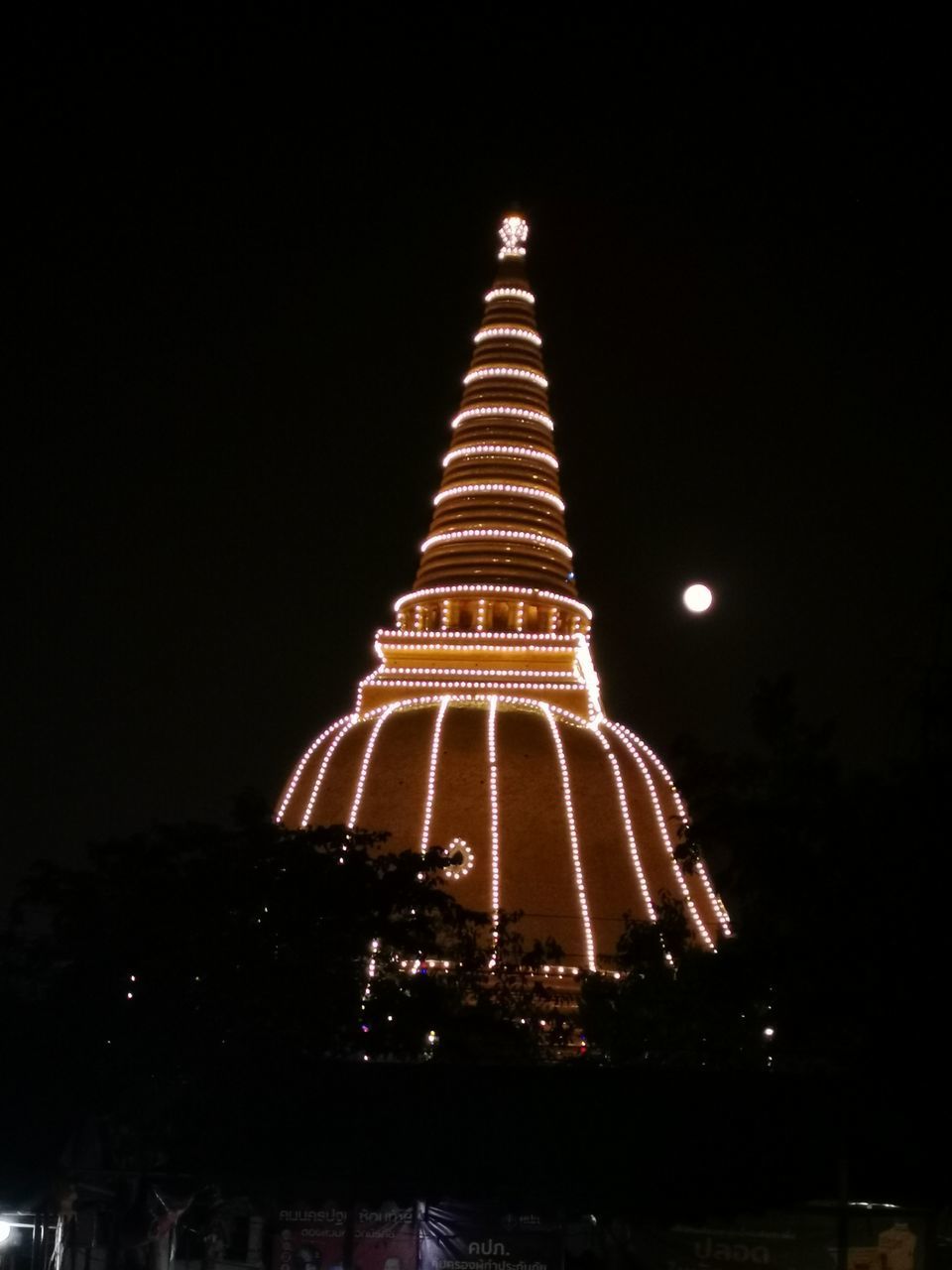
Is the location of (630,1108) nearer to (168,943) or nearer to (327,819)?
(168,943)

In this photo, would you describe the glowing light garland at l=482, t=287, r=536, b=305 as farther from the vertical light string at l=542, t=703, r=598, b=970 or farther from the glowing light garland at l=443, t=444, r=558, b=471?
the vertical light string at l=542, t=703, r=598, b=970

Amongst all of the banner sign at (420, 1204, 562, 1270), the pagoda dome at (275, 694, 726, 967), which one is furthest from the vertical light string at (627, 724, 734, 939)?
the banner sign at (420, 1204, 562, 1270)

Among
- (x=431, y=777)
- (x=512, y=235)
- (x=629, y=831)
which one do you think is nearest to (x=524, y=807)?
(x=431, y=777)

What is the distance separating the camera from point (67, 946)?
91.5 feet

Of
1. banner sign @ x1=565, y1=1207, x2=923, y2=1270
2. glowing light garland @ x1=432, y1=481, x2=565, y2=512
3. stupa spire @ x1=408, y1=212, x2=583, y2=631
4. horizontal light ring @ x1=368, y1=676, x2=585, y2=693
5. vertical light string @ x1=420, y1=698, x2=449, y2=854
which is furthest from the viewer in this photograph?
glowing light garland @ x1=432, y1=481, x2=565, y2=512

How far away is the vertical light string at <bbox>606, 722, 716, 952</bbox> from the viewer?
156ft

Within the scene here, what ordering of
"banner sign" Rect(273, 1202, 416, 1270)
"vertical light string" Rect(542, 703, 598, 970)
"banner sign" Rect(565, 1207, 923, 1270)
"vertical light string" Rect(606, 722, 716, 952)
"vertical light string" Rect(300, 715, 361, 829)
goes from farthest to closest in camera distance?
1. "vertical light string" Rect(300, 715, 361, 829)
2. "vertical light string" Rect(606, 722, 716, 952)
3. "vertical light string" Rect(542, 703, 598, 970)
4. "banner sign" Rect(273, 1202, 416, 1270)
5. "banner sign" Rect(565, 1207, 923, 1270)

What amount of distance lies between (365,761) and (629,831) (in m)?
6.41

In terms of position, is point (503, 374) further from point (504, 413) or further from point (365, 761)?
point (365, 761)

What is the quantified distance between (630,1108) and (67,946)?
29.9 feet

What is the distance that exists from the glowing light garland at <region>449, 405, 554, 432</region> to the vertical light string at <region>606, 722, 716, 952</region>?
29.3 ft

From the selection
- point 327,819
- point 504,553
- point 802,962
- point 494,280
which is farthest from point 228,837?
point 494,280

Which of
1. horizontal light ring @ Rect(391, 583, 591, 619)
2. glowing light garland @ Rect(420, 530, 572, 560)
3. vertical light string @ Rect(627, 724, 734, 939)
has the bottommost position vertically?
vertical light string @ Rect(627, 724, 734, 939)

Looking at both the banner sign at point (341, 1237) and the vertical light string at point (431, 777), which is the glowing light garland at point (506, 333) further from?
the banner sign at point (341, 1237)
